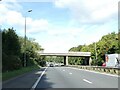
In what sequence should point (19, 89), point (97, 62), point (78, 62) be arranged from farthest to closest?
point (78, 62)
point (97, 62)
point (19, 89)

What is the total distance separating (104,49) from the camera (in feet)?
371

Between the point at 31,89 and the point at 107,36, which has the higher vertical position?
the point at 107,36

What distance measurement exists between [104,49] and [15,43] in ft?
219

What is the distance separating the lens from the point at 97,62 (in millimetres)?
111562

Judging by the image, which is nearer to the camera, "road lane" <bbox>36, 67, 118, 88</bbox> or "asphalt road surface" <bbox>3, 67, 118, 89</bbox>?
"road lane" <bbox>36, 67, 118, 88</bbox>

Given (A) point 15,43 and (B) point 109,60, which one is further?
(B) point 109,60

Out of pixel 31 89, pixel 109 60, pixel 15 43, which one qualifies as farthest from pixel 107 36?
pixel 31 89

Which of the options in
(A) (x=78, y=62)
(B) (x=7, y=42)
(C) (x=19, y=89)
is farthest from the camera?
(A) (x=78, y=62)

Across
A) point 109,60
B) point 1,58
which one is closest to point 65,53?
point 109,60

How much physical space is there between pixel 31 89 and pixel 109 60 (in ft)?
158

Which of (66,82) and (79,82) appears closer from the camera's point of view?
(79,82)

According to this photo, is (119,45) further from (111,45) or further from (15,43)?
(15,43)

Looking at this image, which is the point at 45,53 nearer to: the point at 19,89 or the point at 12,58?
the point at 12,58

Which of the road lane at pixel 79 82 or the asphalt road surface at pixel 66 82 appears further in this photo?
the asphalt road surface at pixel 66 82
